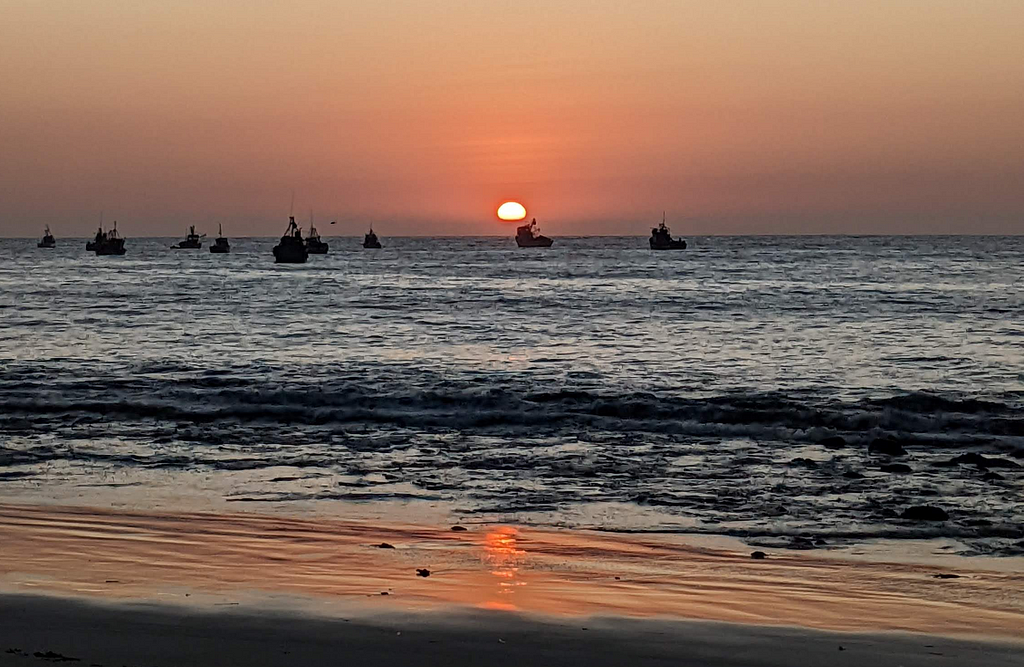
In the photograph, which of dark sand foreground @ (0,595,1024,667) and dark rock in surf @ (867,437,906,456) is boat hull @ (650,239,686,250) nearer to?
dark rock in surf @ (867,437,906,456)

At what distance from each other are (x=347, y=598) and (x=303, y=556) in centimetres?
161

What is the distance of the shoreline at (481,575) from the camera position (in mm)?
8438

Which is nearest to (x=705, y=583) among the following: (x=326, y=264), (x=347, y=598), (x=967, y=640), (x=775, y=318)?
(x=967, y=640)

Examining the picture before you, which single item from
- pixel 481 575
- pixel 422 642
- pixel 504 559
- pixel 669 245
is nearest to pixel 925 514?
pixel 504 559

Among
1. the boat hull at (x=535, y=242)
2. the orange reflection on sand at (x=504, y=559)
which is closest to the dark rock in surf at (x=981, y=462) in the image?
the orange reflection on sand at (x=504, y=559)

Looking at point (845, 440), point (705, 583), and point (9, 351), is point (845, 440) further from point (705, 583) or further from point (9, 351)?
point (9, 351)

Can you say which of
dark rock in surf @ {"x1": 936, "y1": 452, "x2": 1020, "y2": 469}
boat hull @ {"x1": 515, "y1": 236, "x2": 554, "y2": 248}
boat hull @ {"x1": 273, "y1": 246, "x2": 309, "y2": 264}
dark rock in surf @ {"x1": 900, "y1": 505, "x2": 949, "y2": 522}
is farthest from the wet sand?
boat hull @ {"x1": 515, "y1": 236, "x2": 554, "y2": 248}

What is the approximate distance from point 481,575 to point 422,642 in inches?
79.5

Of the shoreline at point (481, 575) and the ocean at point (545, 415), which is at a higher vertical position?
the shoreline at point (481, 575)

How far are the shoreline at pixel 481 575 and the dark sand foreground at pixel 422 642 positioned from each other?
1.01 ft

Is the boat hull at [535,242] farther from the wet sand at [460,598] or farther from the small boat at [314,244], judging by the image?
the wet sand at [460,598]

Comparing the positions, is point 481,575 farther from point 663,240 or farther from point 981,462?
point 663,240

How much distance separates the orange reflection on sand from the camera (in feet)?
29.1

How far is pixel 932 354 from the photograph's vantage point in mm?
33062
